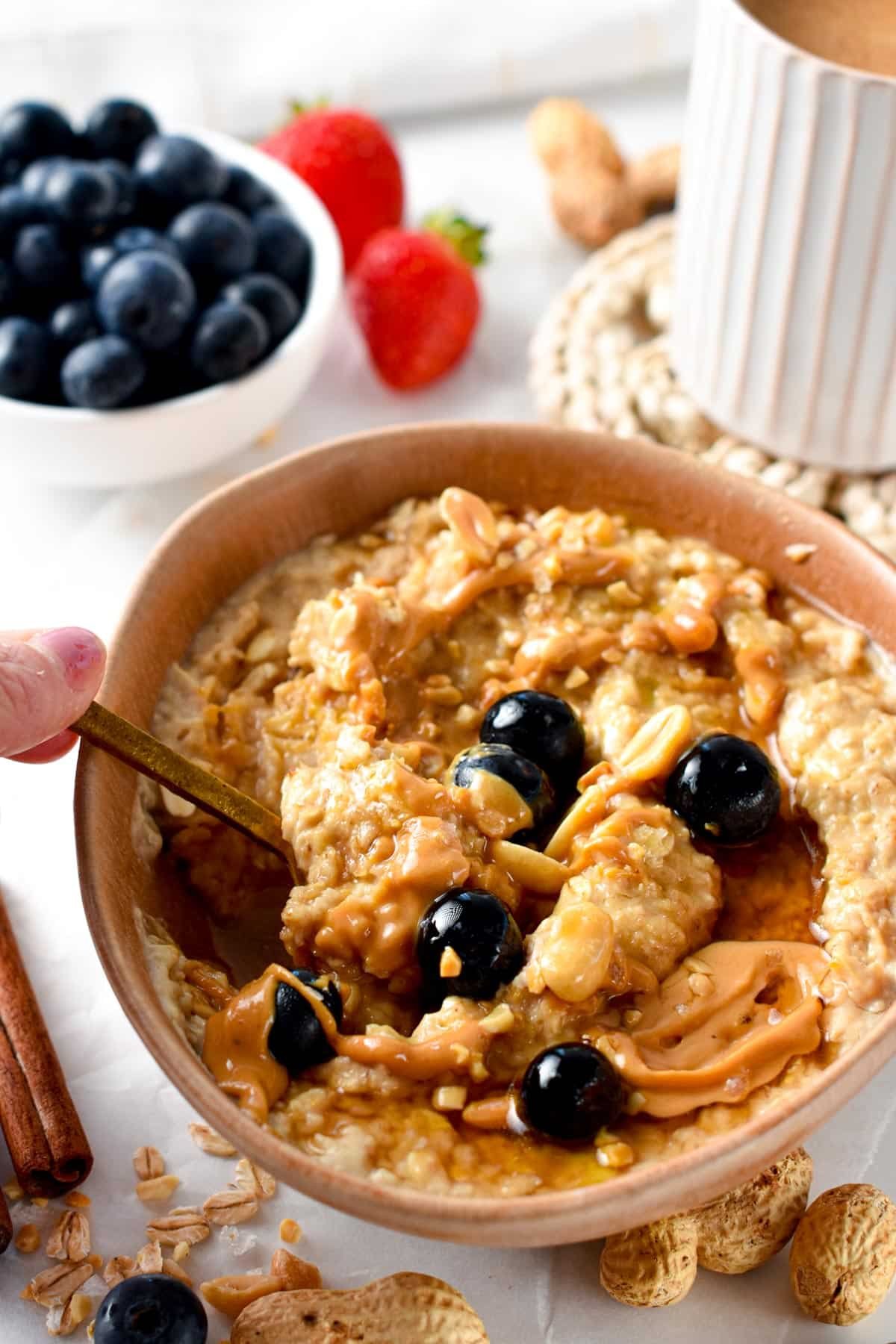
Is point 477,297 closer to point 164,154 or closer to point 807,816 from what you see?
point 164,154

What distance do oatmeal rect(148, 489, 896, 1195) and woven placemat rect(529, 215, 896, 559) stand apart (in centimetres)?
41

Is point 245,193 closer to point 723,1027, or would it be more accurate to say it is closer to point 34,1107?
point 34,1107

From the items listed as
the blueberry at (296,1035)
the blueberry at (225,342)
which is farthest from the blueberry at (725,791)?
the blueberry at (225,342)

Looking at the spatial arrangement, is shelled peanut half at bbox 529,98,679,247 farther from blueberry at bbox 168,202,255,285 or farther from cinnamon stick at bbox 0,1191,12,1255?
cinnamon stick at bbox 0,1191,12,1255

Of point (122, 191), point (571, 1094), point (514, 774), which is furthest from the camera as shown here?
point (122, 191)

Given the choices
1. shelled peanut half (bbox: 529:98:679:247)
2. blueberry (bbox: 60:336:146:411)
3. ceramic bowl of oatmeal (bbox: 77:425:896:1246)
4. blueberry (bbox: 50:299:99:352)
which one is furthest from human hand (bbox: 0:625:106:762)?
shelled peanut half (bbox: 529:98:679:247)

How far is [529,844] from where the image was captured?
1724mm

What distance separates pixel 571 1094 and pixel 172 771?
56 centimetres

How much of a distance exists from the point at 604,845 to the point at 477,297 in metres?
1.41

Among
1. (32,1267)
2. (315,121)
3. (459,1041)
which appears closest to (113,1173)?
(32,1267)

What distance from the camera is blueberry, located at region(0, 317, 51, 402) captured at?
233cm

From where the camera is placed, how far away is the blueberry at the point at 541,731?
69.1 inches

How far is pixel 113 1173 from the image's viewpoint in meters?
1.74

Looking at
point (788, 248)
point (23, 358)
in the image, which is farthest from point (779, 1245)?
point (23, 358)
